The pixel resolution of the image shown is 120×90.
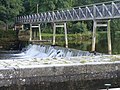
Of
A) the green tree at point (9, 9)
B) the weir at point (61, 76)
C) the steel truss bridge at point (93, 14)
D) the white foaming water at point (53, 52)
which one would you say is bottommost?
the weir at point (61, 76)

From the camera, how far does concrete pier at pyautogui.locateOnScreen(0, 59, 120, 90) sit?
955cm

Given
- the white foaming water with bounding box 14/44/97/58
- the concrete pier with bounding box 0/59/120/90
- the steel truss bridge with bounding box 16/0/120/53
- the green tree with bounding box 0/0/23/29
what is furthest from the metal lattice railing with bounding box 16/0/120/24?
the green tree with bounding box 0/0/23/29

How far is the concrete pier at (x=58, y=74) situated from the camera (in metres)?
9.55

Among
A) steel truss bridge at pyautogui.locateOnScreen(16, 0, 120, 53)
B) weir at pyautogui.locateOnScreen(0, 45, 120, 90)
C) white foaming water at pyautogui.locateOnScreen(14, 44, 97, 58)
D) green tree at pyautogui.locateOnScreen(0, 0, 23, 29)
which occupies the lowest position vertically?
weir at pyautogui.locateOnScreen(0, 45, 120, 90)

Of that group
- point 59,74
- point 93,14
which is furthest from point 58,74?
point 93,14

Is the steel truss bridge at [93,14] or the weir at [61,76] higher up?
the steel truss bridge at [93,14]

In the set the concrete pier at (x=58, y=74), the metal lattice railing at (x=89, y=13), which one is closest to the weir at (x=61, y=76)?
the concrete pier at (x=58, y=74)

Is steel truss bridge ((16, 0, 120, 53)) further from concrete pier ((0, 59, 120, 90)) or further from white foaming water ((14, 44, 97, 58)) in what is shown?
concrete pier ((0, 59, 120, 90))

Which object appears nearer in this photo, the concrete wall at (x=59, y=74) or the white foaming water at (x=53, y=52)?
the concrete wall at (x=59, y=74)

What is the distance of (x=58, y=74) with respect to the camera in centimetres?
994

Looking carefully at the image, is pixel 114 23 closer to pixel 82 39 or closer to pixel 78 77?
pixel 82 39

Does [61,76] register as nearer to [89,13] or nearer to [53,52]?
[89,13]

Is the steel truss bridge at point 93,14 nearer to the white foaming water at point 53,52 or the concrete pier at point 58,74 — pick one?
the white foaming water at point 53,52

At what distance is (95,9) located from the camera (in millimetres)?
25281
